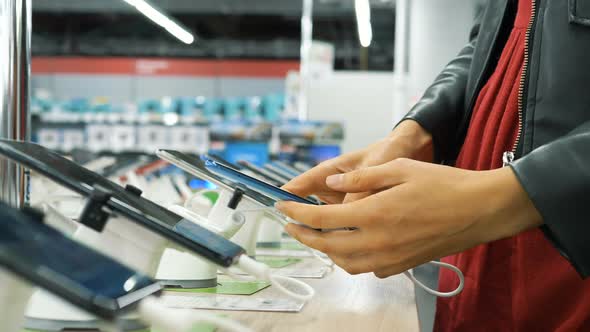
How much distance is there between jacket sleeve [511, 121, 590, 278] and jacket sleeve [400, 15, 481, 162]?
1.70ft

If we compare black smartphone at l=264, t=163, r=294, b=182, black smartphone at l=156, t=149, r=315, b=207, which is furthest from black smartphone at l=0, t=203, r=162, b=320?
black smartphone at l=264, t=163, r=294, b=182

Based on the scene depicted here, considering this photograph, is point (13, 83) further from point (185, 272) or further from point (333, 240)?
point (333, 240)

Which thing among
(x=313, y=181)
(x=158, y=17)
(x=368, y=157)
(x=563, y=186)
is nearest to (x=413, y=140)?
(x=368, y=157)

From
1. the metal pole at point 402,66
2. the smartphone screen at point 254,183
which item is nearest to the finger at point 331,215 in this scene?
the smartphone screen at point 254,183

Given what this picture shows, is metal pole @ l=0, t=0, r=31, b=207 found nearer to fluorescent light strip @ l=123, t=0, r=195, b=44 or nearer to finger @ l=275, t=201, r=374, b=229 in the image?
finger @ l=275, t=201, r=374, b=229

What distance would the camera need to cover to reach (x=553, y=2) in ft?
3.45

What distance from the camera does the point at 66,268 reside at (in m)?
0.54

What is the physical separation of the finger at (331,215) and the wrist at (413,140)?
477 millimetres

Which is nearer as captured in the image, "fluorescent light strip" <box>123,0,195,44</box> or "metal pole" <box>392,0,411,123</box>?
"fluorescent light strip" <box>123,0,195,44</box>

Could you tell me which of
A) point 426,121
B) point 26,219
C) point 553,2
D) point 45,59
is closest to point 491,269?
point 426,121

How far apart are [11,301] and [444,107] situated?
3.13 ft

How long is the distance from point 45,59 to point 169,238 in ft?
44.9

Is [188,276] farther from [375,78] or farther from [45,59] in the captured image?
[45,59]

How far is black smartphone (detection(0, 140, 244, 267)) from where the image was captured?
69 cm
